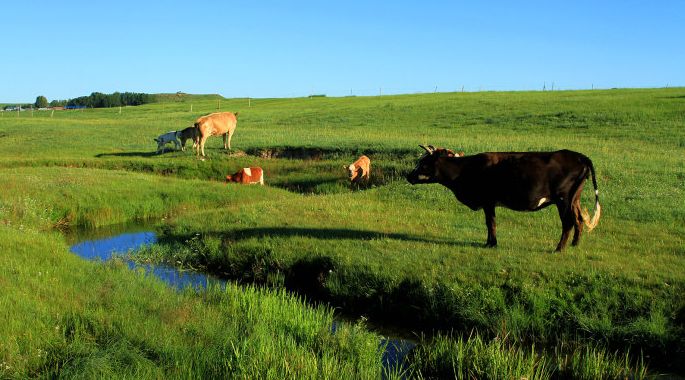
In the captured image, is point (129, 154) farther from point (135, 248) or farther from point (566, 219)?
point (566, 219)

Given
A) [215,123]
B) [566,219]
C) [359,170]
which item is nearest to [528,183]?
[566,219]

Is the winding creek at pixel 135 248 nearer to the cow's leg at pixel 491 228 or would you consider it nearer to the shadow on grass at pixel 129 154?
the cow's leg at pixel 491 228

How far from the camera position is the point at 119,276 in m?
9.84

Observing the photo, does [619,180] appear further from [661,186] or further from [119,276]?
[119,276]

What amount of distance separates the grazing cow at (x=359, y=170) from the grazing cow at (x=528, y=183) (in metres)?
8.77

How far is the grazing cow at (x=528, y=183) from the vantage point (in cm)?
1027

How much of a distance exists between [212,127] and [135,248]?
46.9ft

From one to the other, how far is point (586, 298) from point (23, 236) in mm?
9955

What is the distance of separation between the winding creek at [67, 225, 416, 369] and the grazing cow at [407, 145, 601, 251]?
3483 millimetres

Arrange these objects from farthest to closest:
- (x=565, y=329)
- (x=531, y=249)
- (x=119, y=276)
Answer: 1. (x=531, y=249)
2. (x=119, y=276)
3. (x=565, y=329)

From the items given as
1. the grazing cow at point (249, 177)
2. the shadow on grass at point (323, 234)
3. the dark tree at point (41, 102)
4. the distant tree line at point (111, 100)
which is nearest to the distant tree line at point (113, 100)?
the distant tree line at point (111, 100)

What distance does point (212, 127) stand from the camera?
1086 inches

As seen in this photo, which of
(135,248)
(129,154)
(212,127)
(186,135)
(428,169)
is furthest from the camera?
(129,154)

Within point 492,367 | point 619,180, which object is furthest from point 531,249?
point 619,180
